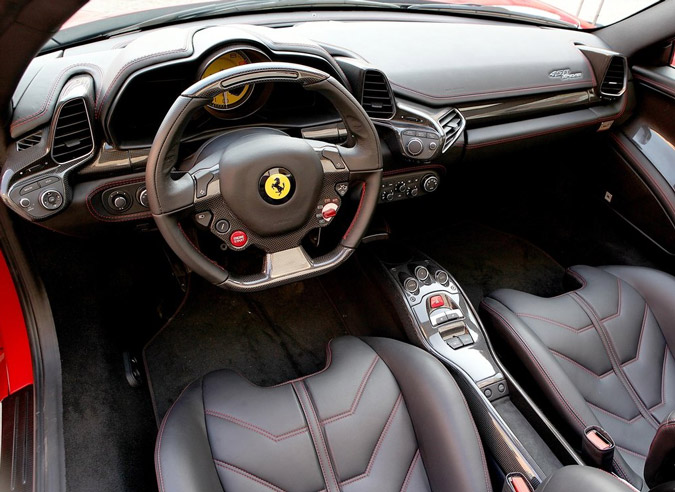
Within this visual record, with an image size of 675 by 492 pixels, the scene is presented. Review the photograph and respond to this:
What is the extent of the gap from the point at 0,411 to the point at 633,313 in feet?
6.07

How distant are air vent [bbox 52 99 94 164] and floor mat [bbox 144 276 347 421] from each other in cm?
97

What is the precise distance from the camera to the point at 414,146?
5.10 feet

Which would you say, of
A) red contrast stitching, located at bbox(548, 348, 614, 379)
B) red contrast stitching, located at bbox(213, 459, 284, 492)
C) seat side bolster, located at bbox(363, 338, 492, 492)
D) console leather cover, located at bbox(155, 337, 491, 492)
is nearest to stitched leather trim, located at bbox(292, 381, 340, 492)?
console leather cover, located at bbox(155, 337, 491, 492)

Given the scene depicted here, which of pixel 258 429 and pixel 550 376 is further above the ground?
pixel 550 376

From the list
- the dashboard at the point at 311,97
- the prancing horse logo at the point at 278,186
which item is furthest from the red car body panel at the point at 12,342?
the prancing horse logo at the point at 278,186

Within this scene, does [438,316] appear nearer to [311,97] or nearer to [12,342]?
[311,97]

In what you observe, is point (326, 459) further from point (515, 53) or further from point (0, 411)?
point (515, 53)

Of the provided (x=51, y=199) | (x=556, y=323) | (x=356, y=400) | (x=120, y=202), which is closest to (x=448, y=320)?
(x=556, y=323)

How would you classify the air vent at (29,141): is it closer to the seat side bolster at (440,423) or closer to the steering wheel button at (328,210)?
the steering wheel button at (328,210)

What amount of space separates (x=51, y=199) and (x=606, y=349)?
154 centimetres

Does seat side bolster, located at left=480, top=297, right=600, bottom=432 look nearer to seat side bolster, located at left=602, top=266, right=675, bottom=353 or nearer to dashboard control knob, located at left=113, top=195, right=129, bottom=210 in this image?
seat side bolster, located at left=602, top=266, right=675, bottom=353

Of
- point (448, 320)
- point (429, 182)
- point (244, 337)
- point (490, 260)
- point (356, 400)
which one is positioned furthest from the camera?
point (490, 260)

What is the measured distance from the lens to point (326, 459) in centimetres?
136

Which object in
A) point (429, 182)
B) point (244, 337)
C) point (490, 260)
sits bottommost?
point (244, 337)
